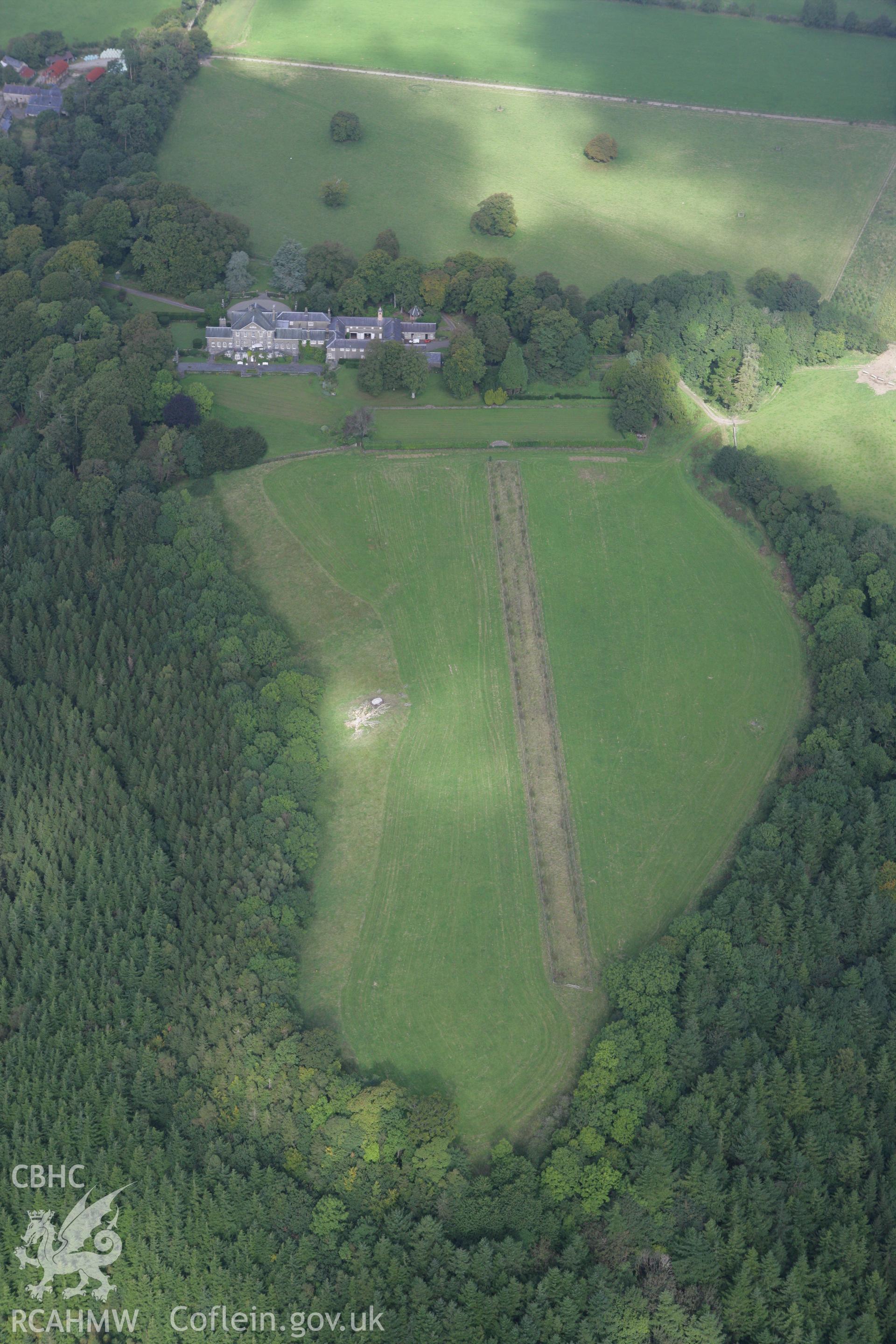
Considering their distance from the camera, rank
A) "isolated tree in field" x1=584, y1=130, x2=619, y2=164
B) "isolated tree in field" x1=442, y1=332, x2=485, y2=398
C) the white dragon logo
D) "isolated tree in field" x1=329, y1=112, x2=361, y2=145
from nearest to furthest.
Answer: the white dragon logo, "isolated tree in field" x1=442, y1=332, x2=485, y2=398, "isolated tree in field" x1=584, y1=130, x2=619, y2=164, "isolated tree in field" x1=329, y1=112, x2=361, y2=145

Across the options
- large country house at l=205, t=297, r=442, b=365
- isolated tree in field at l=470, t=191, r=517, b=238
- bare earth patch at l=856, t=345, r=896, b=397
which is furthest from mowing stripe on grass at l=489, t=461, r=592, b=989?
isolated tree in field at l=470, t=191, r=517, b=238

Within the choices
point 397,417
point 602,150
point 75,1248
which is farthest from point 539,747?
point 602,150

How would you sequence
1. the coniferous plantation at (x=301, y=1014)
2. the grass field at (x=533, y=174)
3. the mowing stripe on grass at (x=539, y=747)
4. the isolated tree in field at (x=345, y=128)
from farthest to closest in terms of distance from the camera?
the isolated tree in field at (x=345, y=128)
the grass field at (x=533, y=174)
the mowing stripe on grass at (x=539, y=747)
the coniferous plantation at (x=301, y=1014)

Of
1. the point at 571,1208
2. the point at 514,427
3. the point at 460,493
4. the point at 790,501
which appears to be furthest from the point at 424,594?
the point at 571,1208

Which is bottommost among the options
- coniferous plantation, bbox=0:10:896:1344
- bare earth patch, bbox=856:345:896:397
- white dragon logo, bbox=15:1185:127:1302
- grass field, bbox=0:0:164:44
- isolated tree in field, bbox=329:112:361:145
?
white dragon logo, bbox=15:1185:127:1302

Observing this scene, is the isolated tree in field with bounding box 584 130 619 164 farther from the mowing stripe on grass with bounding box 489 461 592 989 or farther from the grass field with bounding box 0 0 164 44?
the grass field with bounding box 0 0 164 44

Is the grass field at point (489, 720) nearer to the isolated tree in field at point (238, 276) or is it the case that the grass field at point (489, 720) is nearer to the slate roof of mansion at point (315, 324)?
the slate roof of mansion at point (315, 324)

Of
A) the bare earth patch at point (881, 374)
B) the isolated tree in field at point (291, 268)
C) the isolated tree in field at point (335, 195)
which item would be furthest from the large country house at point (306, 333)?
the bare earth patch at point (881, 374)
